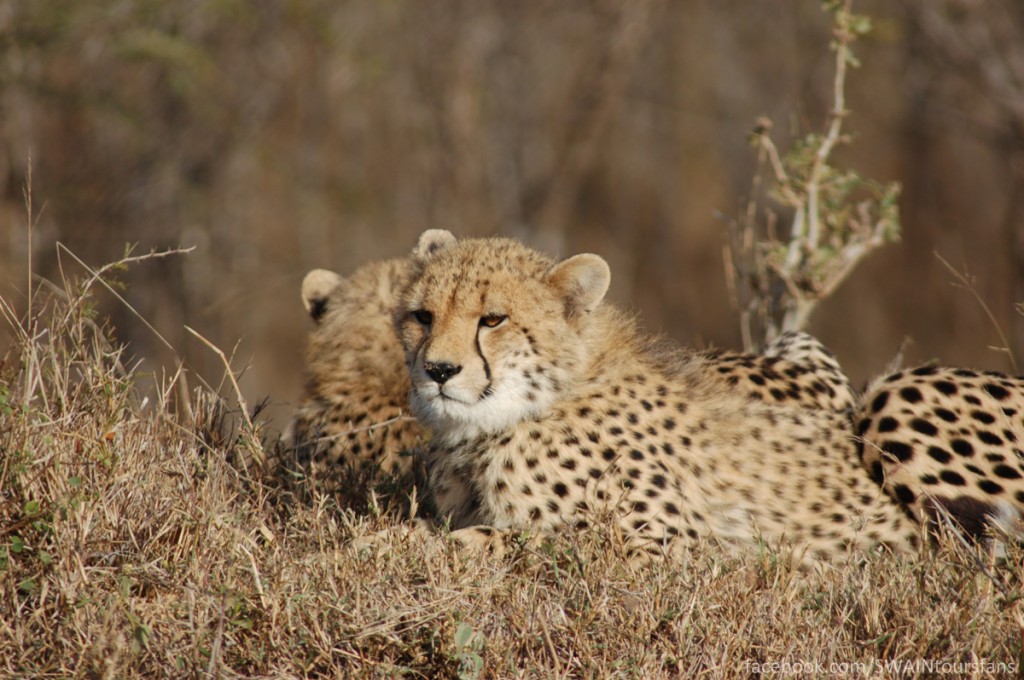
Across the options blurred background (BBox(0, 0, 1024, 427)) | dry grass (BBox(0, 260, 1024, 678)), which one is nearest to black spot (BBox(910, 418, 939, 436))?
dry grass (BBox(0, 260, 1024, 678))

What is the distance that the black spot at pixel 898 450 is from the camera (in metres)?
3.69

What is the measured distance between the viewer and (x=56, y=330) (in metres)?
3.54

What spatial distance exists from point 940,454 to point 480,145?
858 centimetres

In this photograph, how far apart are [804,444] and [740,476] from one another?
0.87 ft

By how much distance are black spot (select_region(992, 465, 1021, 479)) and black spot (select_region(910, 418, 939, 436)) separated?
0.65 ft

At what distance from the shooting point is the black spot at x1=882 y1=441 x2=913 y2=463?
145 inches

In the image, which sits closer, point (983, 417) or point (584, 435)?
point (584, 435)

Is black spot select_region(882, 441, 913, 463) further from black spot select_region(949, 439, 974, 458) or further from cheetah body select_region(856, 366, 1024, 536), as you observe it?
black spot select_region(949, 439, 974, 458)

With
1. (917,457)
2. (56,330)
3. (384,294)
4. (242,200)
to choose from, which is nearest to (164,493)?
(56,330)

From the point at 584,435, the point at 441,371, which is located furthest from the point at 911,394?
the point at 441,371

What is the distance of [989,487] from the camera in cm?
361

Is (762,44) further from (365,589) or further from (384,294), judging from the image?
(365,589)

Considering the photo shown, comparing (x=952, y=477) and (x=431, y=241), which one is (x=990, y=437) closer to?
(x=952, y=477)

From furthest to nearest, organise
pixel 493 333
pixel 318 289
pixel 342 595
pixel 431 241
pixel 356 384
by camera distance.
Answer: pixel 318 289
pixel 356 384
pixel 431 241
pixel 493 333
pixel 342 595
